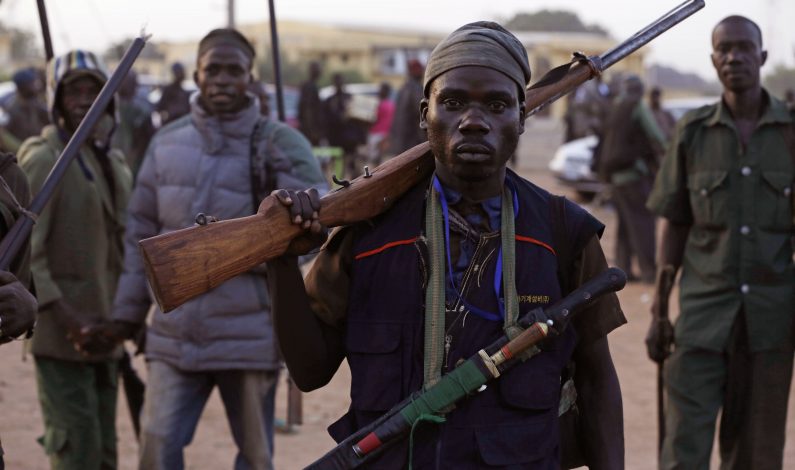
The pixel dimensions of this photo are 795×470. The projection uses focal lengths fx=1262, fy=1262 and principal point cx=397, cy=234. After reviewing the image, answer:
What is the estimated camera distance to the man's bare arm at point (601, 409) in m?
3.31

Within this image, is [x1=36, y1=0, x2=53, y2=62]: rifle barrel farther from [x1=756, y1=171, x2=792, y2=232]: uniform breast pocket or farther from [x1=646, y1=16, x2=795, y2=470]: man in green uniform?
[x1=756, y1=171, x2=792, y2=232]: uniform breast pocket

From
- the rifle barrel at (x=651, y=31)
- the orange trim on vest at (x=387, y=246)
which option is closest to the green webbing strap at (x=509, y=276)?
the orange trim on vest at (x=387, y=246)

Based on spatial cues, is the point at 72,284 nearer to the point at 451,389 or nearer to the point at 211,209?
the point at 211,209

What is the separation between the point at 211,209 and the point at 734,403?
253 cm

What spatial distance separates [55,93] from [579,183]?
15.4m

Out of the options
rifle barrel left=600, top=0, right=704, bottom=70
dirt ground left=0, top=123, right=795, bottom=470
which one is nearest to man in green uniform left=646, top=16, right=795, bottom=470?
dirt ground left=0, top=123, right=795, bottom=470

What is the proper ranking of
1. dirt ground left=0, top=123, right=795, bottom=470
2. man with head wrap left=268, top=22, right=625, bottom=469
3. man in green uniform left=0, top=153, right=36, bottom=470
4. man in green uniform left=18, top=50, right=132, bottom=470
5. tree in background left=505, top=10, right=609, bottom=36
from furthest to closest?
tree in background left=505, top=10, right=609, bottom=36 → dirt ground left=0, top=123, right=795, bottom=470 → man in green uniform left=18, top=50, right=132, bottom=470 → man in green uniform left=0, top=153, right=36, bottom=470 → man with head wrap left=268, top=22, right=625, bottom=469

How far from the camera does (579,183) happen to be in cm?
2038

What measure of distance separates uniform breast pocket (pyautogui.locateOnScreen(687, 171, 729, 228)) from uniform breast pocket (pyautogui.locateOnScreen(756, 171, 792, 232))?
0.15m

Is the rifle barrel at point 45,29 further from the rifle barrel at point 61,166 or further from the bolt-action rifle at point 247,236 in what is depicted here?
the bolt-action rifle at point 247,236

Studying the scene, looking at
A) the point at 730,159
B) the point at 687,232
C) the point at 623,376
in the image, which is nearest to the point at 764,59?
the point at 730,159

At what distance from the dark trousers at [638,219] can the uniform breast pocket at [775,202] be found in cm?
724

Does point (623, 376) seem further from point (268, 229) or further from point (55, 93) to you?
point (268, 229)

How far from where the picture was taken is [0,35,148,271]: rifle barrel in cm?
346
